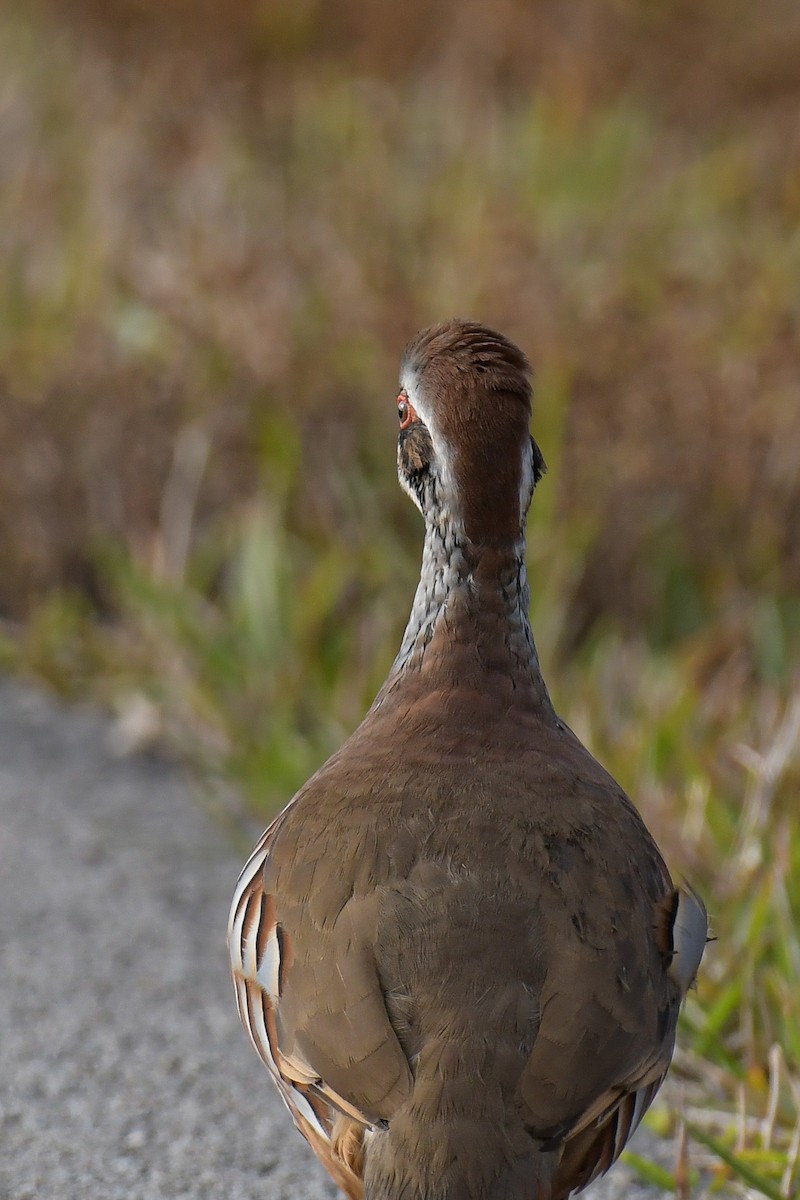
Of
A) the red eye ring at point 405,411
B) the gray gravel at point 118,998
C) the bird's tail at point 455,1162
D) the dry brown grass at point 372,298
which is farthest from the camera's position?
the dry brown grass at point 372,298

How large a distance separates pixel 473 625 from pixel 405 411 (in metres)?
0.37

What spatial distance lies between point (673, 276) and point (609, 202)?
62.4 inches

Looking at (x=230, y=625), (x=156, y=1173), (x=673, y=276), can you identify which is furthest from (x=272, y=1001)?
(x=673, y=276)

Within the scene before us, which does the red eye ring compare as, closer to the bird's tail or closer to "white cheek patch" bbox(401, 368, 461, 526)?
"white cheek patch" bbox(401, 368, 461, 526)

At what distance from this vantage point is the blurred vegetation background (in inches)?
159

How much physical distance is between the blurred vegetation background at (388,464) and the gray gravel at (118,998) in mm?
208

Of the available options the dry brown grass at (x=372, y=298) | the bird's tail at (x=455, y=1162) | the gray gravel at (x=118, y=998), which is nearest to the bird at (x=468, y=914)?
the bird's tail at (x=455, y=1162)

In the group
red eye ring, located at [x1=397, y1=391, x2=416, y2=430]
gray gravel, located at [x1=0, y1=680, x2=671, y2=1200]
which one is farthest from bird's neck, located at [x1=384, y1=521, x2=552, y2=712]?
gray gravel, located at [x1=0, y1=680, x2=671, y2=1200]

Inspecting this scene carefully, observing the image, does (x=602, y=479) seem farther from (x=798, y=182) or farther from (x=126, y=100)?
(x=126, y=100)

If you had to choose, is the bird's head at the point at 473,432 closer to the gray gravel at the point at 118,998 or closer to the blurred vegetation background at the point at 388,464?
the blurred vegetation background at the point at 388,464

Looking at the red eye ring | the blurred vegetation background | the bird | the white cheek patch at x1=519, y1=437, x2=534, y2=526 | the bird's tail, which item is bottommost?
the bird's tail

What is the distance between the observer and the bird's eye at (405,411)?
113 inches

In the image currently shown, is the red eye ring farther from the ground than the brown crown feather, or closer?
farther from the ground

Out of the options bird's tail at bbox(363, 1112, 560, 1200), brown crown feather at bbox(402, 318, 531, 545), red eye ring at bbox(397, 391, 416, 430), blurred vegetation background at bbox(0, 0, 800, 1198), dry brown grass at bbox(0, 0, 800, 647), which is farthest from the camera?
dry brown grass at bbox(0, 0, 800, 647)
